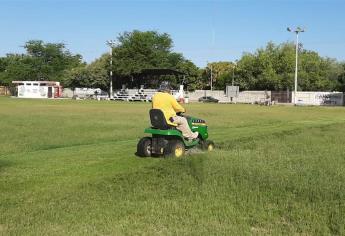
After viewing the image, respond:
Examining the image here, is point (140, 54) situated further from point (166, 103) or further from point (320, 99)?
point (166, 103)

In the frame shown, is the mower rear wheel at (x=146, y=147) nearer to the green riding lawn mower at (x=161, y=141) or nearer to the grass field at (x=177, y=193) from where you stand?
the green riding lawn mower at (x=161, y=141)

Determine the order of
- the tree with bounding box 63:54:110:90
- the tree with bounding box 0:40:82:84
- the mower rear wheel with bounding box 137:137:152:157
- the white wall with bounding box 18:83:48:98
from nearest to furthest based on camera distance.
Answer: the mower rear wheel with bounding box 137:137:152:157
the white wall with bounding box 18:83:48:98
the tree with bounding box 63:54:110:90
the tree with bounding box 0:40:82:84

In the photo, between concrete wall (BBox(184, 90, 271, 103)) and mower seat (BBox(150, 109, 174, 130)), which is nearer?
mower seat (BBox(150, 109, 174, 130))

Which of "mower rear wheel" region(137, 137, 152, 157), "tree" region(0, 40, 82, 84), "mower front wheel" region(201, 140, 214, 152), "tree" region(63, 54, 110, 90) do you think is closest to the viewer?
"mower rear wheel" region(137, 137, 152, 157)

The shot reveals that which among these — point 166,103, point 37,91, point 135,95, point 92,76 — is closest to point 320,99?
point 135,95

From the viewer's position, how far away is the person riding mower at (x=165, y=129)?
12.2 m

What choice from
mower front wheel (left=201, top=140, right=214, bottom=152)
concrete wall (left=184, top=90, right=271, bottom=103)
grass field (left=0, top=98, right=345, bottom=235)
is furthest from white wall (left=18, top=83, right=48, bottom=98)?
mower front wheel (left=201, top=140, right=214, bottom=152)

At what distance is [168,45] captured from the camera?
110312mm

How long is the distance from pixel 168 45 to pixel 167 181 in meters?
103

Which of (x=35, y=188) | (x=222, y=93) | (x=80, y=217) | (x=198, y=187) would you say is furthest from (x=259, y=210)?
(x=222, y=93)

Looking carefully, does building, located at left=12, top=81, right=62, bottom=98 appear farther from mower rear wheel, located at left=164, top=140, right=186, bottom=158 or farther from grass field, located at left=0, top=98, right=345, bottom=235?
mower rear wheel, located at left=164, top=140, right=186, bottom=158

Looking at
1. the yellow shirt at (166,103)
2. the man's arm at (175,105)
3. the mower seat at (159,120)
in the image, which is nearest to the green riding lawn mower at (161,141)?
the mower seat at (159,120)

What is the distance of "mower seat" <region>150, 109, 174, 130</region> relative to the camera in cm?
1214

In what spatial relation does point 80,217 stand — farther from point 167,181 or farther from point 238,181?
point 238,181
